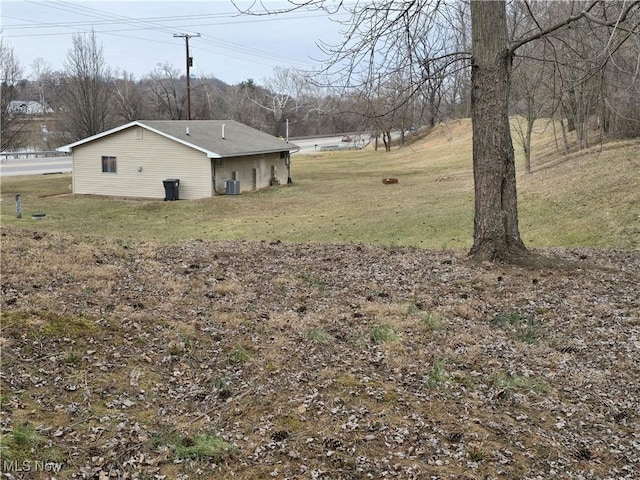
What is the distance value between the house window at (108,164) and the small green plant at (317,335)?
92.6 ft

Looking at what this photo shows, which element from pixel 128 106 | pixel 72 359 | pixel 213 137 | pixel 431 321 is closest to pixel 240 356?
pixel 72 359

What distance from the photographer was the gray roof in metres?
28.7

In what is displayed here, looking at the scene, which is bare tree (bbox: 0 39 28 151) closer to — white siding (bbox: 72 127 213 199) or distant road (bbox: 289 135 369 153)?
white siding (bbox: 72 127 213 199)

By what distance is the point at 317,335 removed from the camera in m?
4.89

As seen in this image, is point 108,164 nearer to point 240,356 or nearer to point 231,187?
point 231,187

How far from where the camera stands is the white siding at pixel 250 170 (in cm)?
2980

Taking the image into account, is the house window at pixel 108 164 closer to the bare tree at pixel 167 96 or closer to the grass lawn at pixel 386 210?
the grass lawn at pixel 386 210

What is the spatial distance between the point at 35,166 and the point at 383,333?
173 feet

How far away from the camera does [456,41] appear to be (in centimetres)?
882

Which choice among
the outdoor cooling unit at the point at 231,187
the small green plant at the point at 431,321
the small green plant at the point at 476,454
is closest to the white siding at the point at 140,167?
the outdoor cooling unit at the point at 231,187

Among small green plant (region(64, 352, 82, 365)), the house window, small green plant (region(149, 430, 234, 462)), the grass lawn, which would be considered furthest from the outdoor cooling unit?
small green plant (region(149, 430, 234, 462))

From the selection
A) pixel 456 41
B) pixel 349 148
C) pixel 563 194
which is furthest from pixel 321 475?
pixel 349 148

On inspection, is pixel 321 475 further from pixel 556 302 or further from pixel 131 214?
pixel 131 214

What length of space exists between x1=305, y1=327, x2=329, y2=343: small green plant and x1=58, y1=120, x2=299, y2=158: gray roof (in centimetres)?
2377
